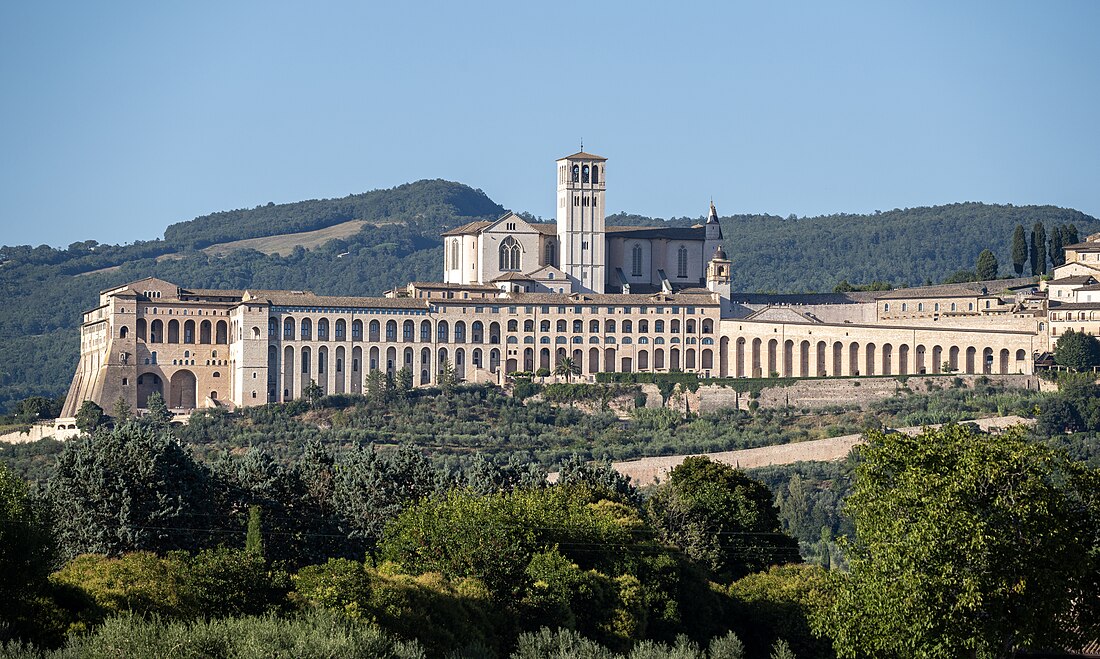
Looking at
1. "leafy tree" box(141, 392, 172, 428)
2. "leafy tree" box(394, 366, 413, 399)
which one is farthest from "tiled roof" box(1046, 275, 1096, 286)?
"leafy tree" box(141, 392, 172, 428)

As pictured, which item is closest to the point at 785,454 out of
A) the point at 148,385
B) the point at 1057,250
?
the point at 1057,250

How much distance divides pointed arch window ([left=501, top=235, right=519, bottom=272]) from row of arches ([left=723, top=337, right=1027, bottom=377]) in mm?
12370

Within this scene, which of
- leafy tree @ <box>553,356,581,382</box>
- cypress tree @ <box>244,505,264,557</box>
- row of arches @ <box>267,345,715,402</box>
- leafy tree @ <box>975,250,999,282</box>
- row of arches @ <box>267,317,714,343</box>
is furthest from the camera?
leafy tree @ <box>975,250,999,282</box>

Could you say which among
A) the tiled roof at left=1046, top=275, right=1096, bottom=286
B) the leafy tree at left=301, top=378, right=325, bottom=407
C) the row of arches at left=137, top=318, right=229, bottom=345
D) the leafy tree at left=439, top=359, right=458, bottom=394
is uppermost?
the tiled roof at left=1046, top=275, right=1096, bottom=286

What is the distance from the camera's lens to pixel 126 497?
162 feet

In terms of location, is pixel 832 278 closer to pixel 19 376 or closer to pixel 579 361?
pixel 19 376

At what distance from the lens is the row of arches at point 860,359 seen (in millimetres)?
94250

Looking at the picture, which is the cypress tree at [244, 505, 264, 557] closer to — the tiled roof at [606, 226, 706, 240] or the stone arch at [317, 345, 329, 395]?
the stone arch at [317, 345, 329, 395]

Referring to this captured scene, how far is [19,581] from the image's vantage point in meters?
37.6

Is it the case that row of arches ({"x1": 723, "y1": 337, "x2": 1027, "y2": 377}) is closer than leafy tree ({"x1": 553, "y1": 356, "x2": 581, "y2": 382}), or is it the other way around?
row of arches ({"x1": 723, "y1": 337, "x2": 1027, "y2": 377})

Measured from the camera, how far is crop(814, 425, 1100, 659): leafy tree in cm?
3419

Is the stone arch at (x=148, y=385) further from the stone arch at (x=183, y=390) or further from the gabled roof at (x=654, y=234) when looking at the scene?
the gabled roof at (x=654, y=234)

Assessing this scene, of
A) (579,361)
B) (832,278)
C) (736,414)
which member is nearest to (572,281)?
(579,361)

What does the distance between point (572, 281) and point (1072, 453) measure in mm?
28121
